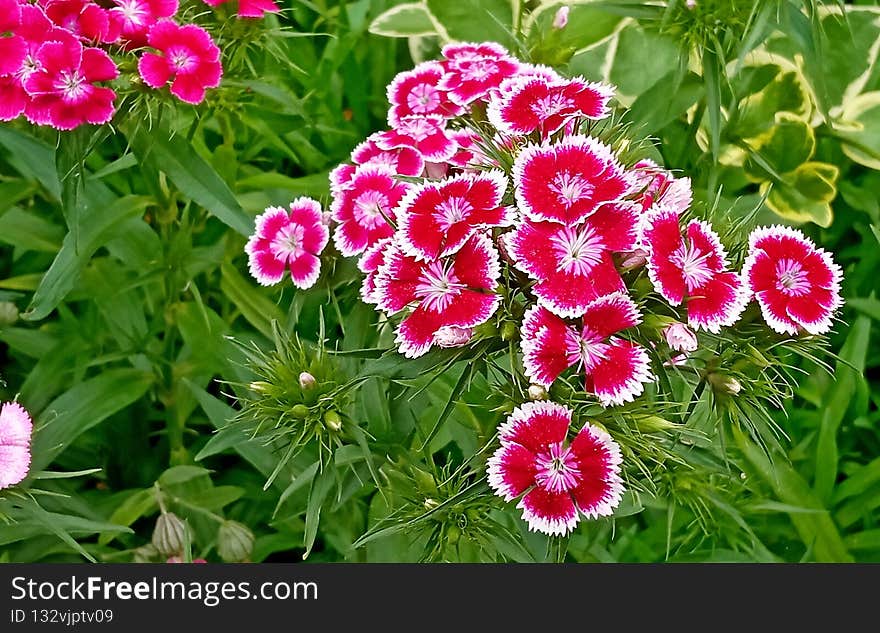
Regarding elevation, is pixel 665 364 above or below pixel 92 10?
below

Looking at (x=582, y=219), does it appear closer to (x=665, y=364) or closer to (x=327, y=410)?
(x=665, y=364)

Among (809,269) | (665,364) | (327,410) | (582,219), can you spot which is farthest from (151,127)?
(809,269)

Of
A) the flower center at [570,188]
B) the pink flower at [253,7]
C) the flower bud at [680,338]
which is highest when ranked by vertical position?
the pink flower at [253,7]

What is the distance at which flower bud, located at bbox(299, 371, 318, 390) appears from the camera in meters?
1.07

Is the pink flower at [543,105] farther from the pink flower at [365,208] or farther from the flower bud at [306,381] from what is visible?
the flower bud at [306,381]

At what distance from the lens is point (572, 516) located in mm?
974

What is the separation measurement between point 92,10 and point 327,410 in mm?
600

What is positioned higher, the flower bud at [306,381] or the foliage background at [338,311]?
the foliage background at [338,311]

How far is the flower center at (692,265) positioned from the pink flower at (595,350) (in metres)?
0.07

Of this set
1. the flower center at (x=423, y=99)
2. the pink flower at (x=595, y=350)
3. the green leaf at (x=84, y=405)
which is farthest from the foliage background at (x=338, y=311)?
the flower center at (x=423, y=99)

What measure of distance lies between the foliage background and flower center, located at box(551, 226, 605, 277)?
0.18 meters

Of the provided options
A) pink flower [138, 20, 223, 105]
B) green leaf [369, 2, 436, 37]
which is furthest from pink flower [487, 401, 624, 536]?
green leaf [369, 2, 436, 37]

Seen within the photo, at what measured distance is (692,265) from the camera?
3.23 ft

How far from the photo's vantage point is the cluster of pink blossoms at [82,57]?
1.16 meters
